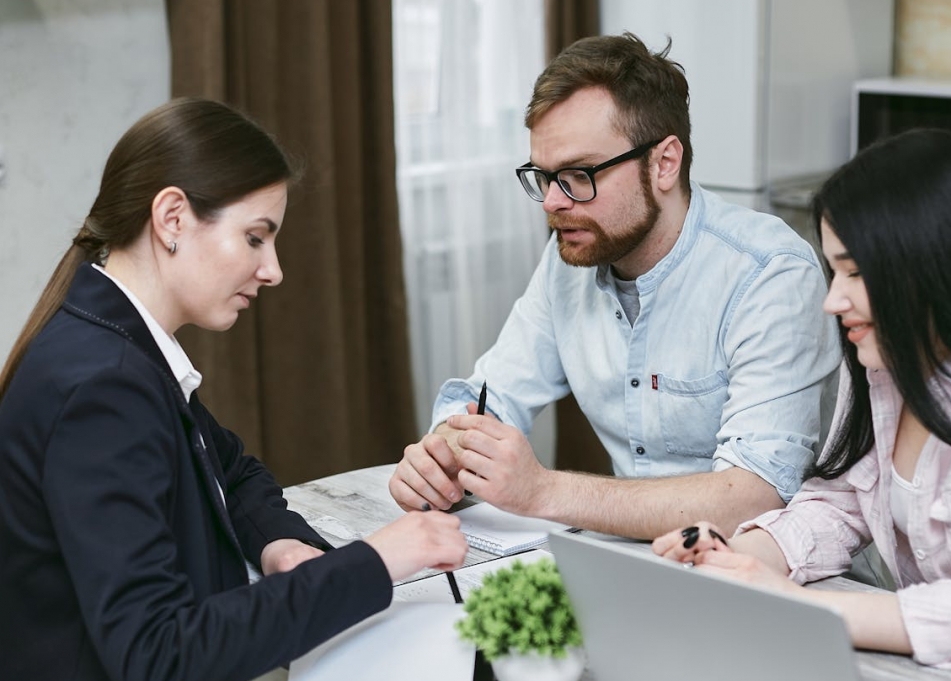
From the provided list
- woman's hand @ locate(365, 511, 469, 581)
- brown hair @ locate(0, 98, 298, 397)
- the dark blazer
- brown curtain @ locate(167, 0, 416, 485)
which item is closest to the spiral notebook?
woman's hand @ locate(365, 511, 469, 581)

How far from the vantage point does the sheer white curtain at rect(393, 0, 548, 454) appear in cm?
329

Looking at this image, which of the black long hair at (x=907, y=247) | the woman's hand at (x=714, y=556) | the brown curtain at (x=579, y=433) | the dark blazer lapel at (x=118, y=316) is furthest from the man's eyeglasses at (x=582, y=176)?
the brown curtain at (x=579, y=433)

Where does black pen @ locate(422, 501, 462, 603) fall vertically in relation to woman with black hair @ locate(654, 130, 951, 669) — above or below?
below

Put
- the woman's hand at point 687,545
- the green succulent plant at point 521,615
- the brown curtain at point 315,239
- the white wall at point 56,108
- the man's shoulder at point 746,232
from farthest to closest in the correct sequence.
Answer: the brown curtain at point 315,239 < the white wall at point 56,108 < the man's shoulder at point 746,232 < the woman's hand at point 687,545 < the green succulent plant at point 521,615

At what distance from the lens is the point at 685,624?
3.52 ft

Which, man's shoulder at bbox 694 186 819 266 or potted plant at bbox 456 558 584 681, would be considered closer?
potted plant at bbox 456 558 584 681

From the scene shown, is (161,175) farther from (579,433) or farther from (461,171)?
(579,433)

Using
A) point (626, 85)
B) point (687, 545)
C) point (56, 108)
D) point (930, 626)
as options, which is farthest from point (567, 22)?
point (930, 626)

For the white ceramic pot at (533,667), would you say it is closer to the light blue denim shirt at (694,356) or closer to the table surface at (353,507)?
the table surface at (353,507)

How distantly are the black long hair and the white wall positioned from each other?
6.18 feet

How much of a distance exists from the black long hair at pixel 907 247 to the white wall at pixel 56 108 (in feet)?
6.18

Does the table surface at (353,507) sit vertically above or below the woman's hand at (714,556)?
below

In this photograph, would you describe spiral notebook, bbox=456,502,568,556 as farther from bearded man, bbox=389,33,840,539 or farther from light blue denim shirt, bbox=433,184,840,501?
light blue denim shirt, bbox=433,184,840,501

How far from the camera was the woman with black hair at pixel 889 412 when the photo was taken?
1.26 m
